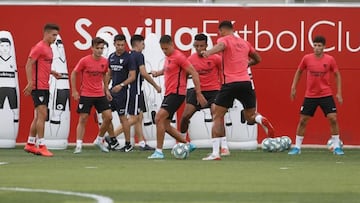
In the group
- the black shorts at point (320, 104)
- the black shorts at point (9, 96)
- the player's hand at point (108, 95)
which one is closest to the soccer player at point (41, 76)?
the player's hand at point (108, 95)

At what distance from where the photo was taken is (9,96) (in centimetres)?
2272

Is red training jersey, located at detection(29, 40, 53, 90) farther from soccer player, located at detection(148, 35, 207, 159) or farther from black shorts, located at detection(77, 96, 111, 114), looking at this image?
soccer player, located at detection(148, 35, 207, 159)

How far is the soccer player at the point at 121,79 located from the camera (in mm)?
21750

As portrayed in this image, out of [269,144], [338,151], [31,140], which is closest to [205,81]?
[269,144]

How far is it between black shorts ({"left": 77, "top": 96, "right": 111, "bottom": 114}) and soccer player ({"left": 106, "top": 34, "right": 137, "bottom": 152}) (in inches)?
18.3

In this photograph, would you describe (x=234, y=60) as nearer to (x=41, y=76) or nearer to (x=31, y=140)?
(x=41, y=76)

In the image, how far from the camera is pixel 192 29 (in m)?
24.3

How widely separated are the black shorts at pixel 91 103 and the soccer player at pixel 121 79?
1.52 ft

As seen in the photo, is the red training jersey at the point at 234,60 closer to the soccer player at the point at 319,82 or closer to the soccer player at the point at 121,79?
the soccer player at the point at 319,82

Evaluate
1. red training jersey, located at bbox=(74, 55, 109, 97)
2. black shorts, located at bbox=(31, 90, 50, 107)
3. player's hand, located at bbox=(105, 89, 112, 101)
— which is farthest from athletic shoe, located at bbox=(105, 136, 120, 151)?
black shorts, located at bbox=(31, 90, 50, 107)

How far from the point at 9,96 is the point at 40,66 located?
3101 mm

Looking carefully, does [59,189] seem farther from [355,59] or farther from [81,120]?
[355,59]

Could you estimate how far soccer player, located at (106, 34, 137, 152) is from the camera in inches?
856

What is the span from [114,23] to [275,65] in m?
3.36
